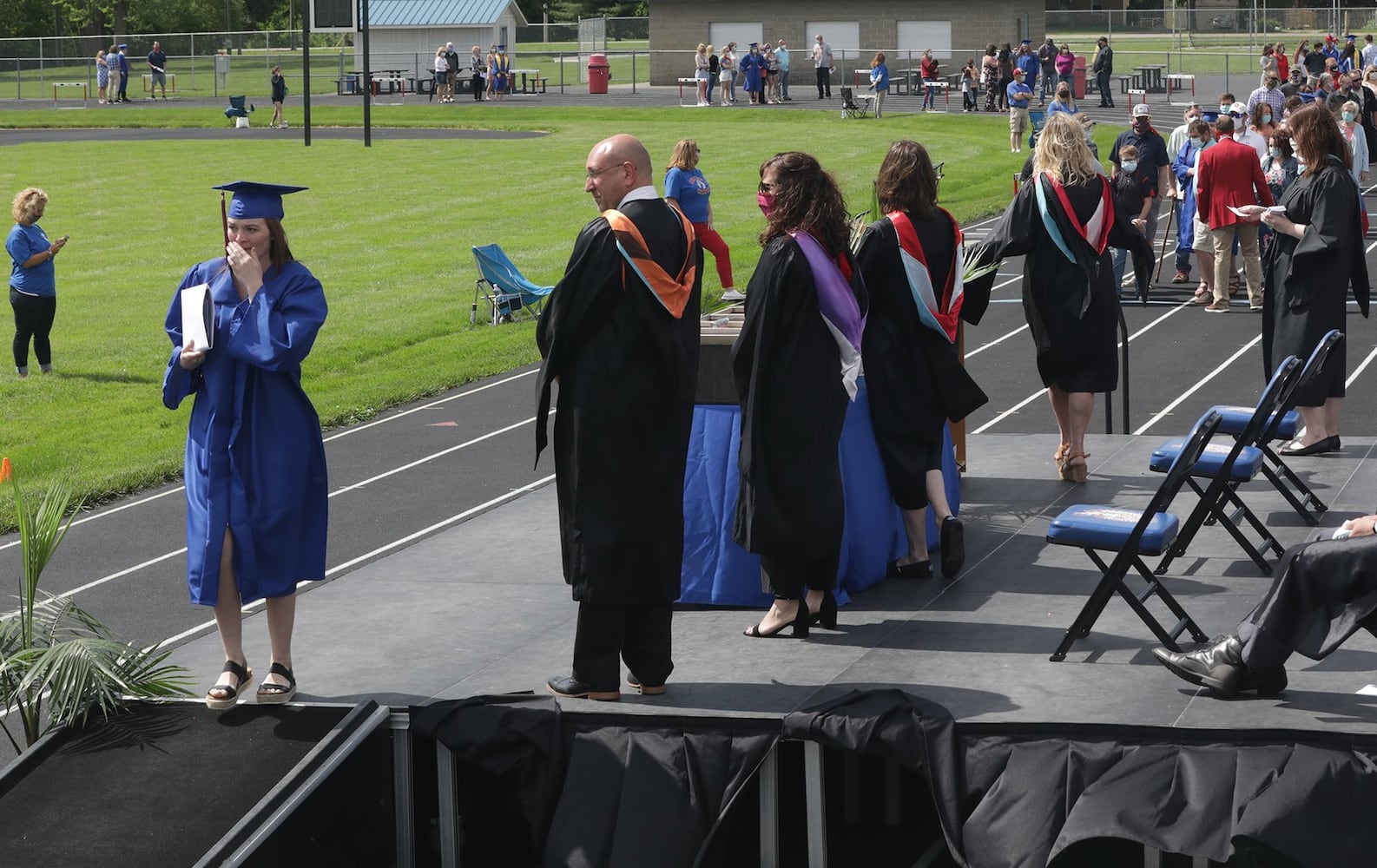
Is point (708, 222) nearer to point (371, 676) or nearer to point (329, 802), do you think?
point (371, 676)

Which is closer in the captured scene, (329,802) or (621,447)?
(329,802)

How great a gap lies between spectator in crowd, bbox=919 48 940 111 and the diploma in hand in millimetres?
43846

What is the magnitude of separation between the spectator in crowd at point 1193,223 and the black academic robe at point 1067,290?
341 inches

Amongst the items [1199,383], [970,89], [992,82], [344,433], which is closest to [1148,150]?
[1199,383]

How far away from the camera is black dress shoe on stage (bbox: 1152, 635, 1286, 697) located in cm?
575

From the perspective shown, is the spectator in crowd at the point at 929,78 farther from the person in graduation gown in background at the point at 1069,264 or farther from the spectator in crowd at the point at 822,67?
the person in graduation gown in background at the point at 1069,264

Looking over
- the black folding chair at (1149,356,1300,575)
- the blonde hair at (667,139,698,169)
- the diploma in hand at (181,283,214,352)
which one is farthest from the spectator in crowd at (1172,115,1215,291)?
the diploma in hand at (181,283,214,352)

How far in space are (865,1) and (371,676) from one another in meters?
55.1

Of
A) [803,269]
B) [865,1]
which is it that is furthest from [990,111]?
[803,269]

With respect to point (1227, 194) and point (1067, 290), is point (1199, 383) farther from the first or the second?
point (1067, 290)

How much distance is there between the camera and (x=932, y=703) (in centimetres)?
544

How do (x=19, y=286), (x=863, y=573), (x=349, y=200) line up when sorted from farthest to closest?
(x=349, y=200), (x=19, y=286), (x=863, y=573)

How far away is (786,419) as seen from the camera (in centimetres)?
657

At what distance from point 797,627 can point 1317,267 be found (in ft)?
14.4
